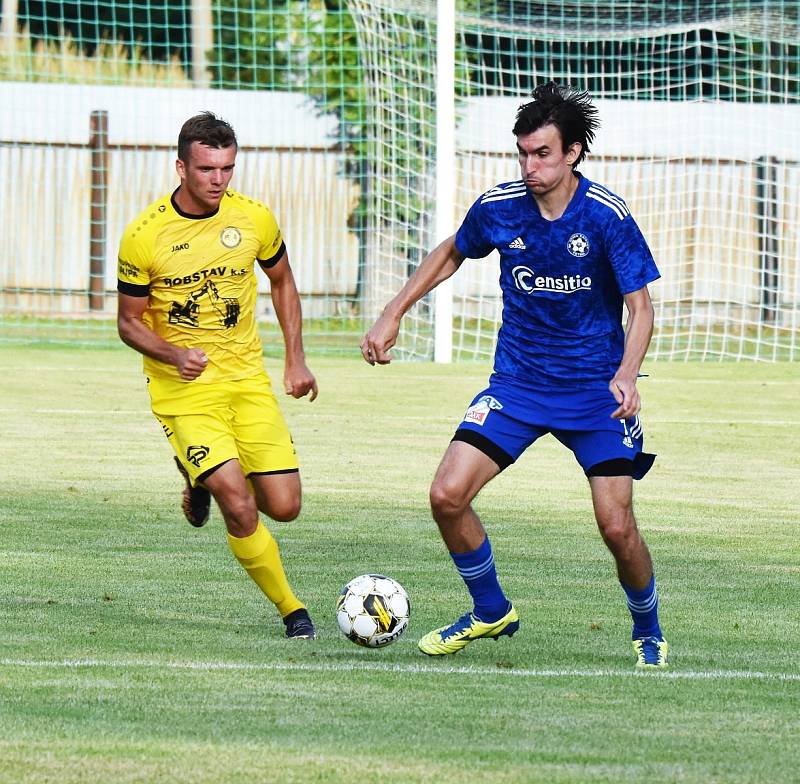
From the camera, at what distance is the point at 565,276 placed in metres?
6.34

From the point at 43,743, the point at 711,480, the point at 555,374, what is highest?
the point at 555,374

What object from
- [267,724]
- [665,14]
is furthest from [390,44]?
[267,724]

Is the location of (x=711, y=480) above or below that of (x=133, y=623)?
below

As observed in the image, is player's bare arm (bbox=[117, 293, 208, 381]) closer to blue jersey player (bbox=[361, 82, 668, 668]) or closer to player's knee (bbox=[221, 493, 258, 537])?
player's knee (bbox=[221, 493, 258, 537])

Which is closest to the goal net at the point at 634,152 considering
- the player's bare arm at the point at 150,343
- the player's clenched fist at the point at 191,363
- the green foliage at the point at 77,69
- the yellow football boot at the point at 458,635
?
the green foliage at the point at 77,69

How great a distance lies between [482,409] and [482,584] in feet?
2.19

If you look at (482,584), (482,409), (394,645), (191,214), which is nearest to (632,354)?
(482,409)

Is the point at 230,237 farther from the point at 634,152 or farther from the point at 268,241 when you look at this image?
the point at 634,152

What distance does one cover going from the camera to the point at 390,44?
70.0ft

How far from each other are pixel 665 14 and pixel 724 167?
2.71 m

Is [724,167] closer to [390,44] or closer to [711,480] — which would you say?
[390,44]

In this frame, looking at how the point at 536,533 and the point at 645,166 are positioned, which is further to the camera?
the point at 645,166

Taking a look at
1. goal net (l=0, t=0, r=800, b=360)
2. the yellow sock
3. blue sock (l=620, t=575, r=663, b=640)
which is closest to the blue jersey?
blue sock (l=620, t=575, r=663, b=640)

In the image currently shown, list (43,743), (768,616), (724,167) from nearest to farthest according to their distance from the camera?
1. (43,743)
2. (768,616)
3. (724,167)
